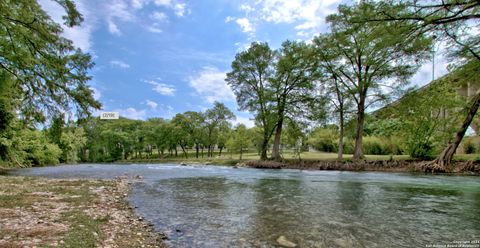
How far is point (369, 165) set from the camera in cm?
2380

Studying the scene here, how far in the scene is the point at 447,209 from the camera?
317 inches

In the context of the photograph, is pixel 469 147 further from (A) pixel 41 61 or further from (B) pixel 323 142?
(A) pixel 41 61

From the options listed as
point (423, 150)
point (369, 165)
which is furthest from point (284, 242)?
point (423, 150)

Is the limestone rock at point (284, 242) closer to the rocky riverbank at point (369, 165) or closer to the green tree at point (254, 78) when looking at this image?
the rocky riverbank at point (369, 165)

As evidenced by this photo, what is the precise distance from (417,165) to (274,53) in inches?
833

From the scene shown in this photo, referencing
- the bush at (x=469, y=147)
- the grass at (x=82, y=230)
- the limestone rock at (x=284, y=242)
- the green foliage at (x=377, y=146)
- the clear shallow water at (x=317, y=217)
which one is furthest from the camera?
the green foliage at (x=377, y=146)

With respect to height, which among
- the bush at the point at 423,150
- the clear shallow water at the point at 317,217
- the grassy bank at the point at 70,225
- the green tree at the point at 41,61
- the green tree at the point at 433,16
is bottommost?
the clear shallow water at the point at 317,217

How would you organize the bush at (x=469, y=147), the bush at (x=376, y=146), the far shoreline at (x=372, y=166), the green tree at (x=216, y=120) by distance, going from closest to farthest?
1. the far shoreline at (x=372, y=166)
2. the bush at (x=469, y=147)
3. the bush at (x=376, y=146)
4. the green tree at (x=216, y=120)

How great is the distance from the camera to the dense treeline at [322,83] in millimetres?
7941

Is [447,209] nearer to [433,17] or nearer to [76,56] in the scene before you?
[433,17]

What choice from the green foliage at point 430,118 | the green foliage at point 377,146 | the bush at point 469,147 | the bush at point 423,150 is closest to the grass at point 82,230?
the green foliage at point 430,118

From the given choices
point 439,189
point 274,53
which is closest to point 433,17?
point 439,189

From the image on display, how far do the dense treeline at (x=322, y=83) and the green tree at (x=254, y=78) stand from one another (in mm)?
130

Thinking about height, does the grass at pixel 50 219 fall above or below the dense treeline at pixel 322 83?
below
